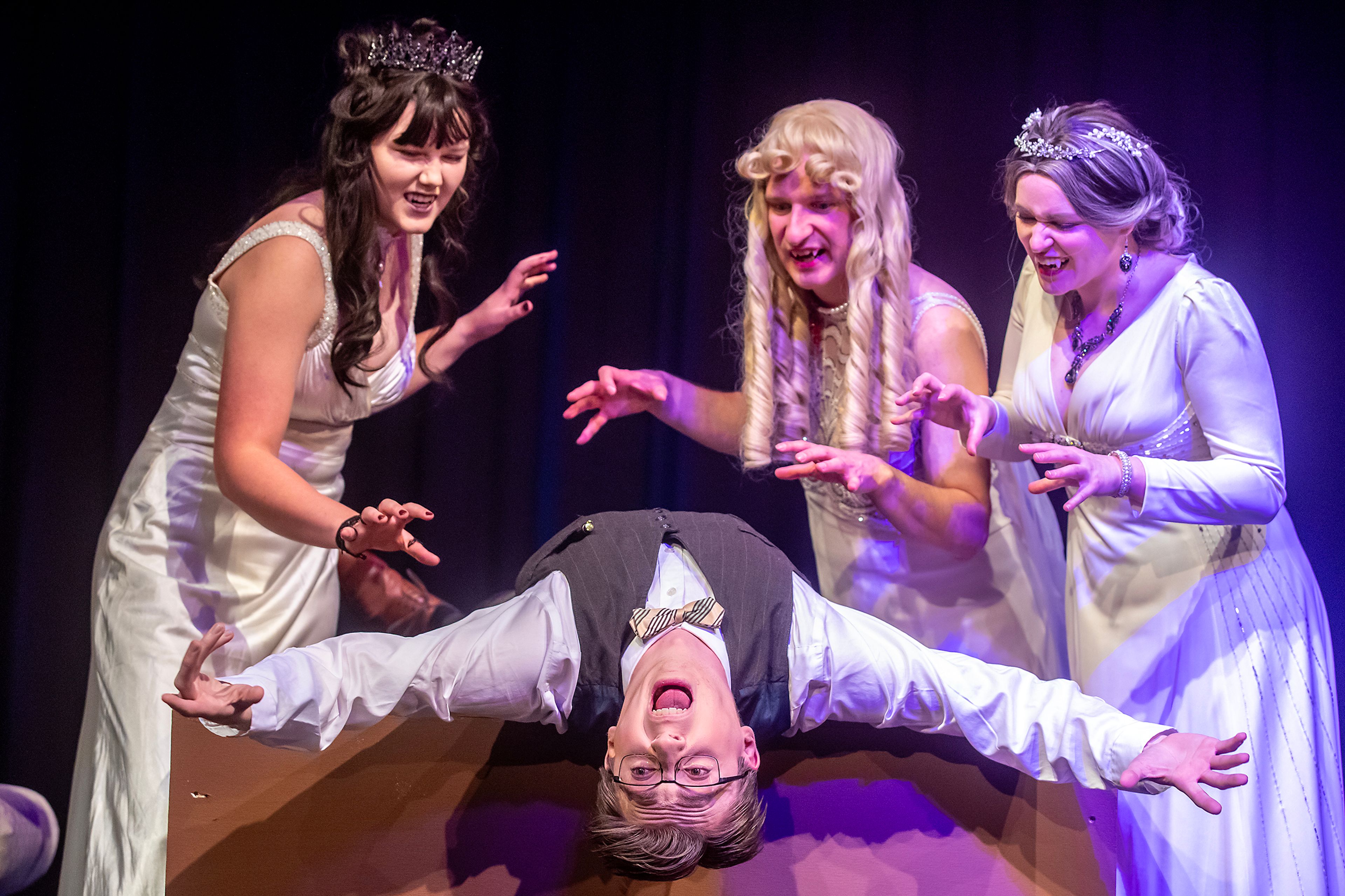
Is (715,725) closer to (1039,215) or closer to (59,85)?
(1039,215)

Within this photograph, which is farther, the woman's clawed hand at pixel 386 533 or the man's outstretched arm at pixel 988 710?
the woman's clawed hand at pixel 386 533

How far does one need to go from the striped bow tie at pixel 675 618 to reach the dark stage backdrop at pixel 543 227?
878 mm

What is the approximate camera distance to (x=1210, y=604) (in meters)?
1.98

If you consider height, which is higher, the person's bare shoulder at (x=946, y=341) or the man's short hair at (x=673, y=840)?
the person's bare shoulder at (x=946, y=341)

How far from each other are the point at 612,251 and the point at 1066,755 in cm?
160

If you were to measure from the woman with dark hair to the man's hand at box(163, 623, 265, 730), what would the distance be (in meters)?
0.44

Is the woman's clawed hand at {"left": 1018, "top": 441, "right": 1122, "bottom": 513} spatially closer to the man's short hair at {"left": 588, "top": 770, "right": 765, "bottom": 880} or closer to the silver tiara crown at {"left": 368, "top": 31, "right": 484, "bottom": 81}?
the man's short hair at {"left": 588, "top": 770, "right": 765, "bottom": 880}

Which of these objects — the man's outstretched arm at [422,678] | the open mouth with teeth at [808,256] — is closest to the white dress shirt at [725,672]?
the man's outstretched arm at [422,678]

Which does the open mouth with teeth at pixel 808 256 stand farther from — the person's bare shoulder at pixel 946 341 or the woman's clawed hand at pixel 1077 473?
the woman's clawed hand at pixel 1077 473

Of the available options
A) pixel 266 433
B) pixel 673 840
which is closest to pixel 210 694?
pixel 266 433

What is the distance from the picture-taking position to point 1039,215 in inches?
79.6

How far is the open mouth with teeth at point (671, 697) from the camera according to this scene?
1662 millimetres

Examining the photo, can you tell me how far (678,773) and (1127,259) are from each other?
1283mm

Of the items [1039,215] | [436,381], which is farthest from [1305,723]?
[436,381]
